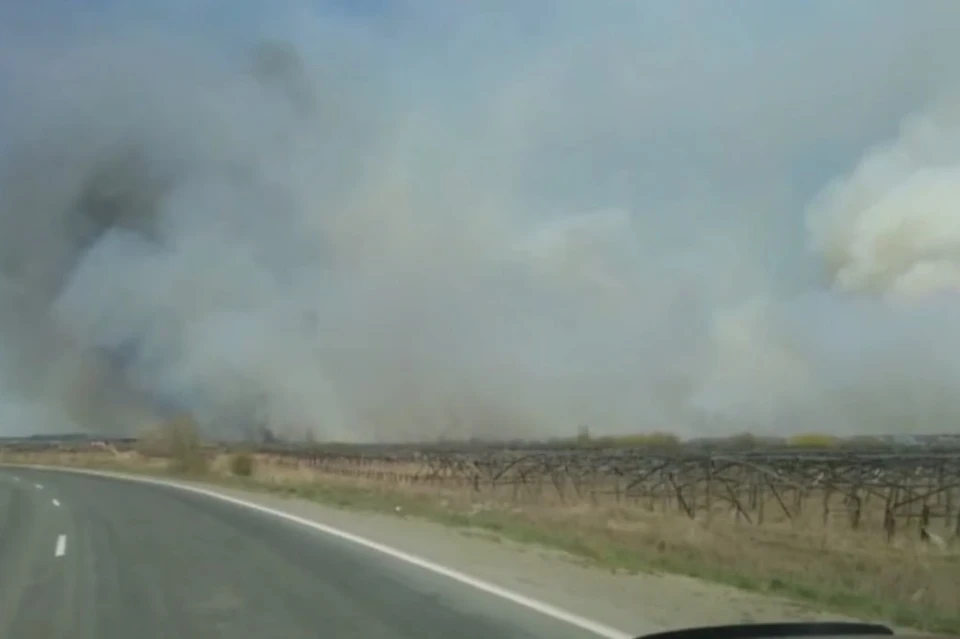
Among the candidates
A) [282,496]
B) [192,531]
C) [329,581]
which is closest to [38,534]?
[192,531]

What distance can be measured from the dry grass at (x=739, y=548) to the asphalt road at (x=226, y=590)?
3.11m

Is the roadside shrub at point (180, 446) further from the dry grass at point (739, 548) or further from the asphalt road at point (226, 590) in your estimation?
the asphalt road at point (226, 590)

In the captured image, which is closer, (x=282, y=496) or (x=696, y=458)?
(x=282, y=496)

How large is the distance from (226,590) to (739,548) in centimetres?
913

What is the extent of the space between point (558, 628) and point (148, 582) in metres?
5.45

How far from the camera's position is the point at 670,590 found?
11.0 metres

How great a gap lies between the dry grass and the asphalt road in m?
3.11

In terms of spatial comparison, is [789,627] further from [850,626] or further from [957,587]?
[957,587]

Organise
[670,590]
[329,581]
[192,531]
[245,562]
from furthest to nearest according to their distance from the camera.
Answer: [192,531] < [245,562] < [329,581] < [670,590]

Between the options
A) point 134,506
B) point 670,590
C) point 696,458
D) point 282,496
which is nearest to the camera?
point 670,590

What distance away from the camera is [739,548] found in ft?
57.0

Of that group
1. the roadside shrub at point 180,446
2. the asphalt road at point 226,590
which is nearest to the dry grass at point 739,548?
the asphalt road at point 226,590

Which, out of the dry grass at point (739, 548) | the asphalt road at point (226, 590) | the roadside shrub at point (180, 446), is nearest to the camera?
the asphalt road at point (226, 590)

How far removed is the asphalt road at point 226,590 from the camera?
902 centimetres
